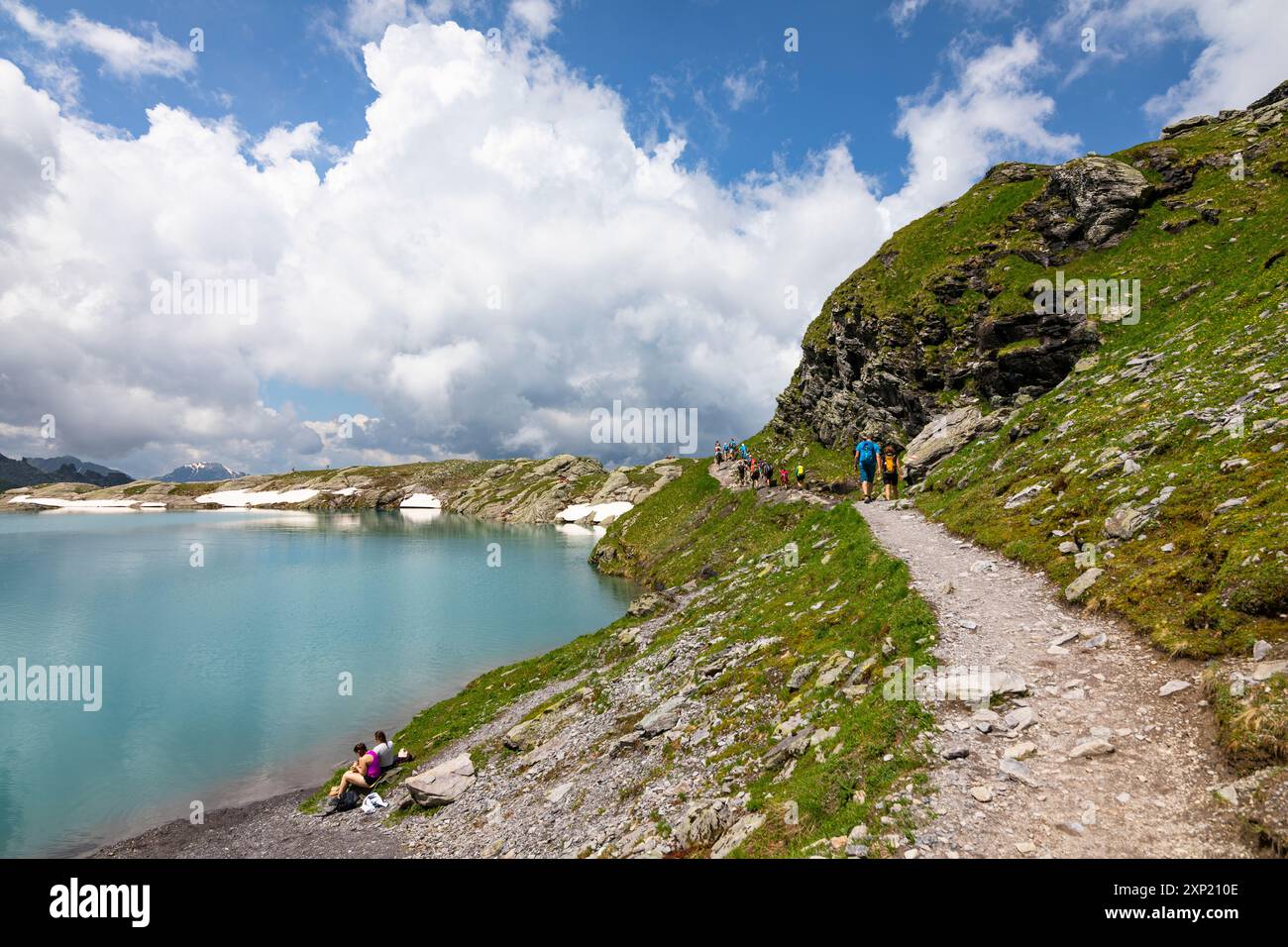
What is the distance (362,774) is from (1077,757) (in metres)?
27.8

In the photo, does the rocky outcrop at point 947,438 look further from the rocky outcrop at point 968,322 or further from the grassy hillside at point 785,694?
the grassy hillside at point 785,694

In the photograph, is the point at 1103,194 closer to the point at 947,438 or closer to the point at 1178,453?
the point at 947,438

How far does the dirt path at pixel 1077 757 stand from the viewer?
811cm

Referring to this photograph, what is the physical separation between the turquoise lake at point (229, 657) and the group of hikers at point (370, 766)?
5.30m

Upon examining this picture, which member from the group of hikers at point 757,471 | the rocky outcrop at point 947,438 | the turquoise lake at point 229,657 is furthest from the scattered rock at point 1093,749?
the group of hikers at point 757,471

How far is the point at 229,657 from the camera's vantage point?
4609 centimetres

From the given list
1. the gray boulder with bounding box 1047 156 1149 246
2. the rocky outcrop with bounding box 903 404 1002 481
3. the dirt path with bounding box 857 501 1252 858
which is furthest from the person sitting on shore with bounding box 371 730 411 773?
the gray boulder with bounding box 1047 156 1149 246

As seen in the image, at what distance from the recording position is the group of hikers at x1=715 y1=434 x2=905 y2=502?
38000 millimetres

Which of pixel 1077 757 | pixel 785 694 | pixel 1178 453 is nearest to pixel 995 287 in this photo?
pixel 1178 453

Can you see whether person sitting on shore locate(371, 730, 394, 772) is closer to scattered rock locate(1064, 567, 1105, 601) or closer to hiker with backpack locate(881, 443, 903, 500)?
scattered rock locate(1064, 567, 1105, 601)

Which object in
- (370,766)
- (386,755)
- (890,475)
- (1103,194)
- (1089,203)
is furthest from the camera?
(1089,203)

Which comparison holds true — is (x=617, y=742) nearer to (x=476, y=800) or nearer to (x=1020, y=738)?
(x=476, y=800)

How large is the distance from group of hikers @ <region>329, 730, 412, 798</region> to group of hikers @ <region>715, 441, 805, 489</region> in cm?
4295
